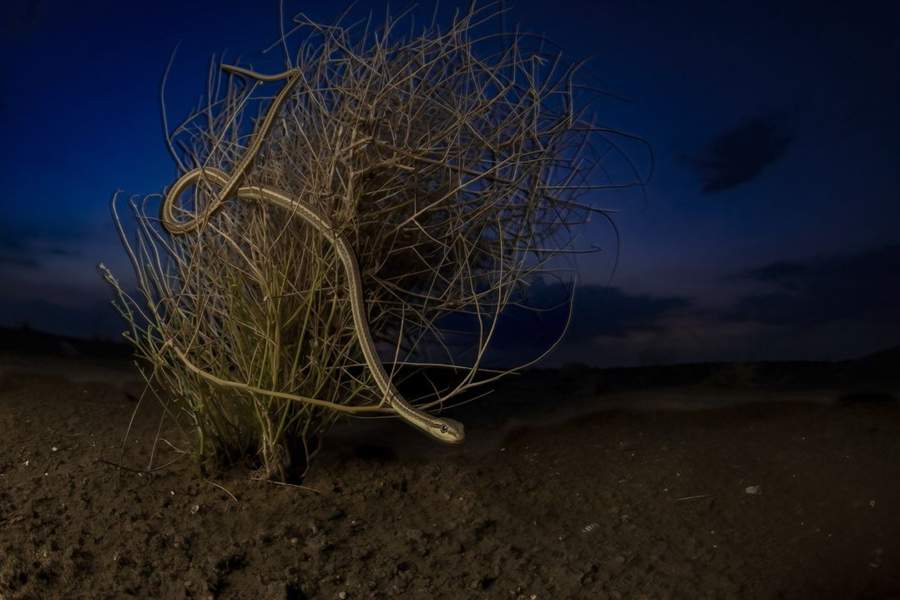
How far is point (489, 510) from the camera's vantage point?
3104 millimetres

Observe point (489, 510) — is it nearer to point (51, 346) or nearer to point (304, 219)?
point (304, 219)

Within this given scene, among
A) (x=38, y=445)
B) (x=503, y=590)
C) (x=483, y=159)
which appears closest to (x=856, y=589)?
(x=503, y=590)

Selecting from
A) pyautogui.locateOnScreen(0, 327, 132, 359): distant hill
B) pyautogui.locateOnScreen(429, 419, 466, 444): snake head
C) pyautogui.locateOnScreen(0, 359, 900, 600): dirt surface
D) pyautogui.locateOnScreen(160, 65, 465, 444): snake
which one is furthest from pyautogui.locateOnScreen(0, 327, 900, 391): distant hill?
pyautogui.locateOnScreen(429, 419, 466, 444): snake head

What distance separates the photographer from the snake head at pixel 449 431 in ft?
7.11

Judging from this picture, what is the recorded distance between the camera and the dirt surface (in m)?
2.60

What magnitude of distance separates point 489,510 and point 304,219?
4.23 ft

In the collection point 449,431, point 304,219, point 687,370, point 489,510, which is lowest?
point 489,510

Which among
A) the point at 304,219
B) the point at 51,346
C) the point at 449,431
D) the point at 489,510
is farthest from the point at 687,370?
the point at 51,346

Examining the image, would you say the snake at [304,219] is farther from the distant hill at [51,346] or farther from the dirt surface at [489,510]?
the distant hill at [51,346]

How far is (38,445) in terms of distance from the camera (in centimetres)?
356

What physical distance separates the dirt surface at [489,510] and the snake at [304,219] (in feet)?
1.78

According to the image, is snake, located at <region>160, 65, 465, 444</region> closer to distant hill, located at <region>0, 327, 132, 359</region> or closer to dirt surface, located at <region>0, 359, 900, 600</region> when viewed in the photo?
dirt surface, located at <region>0, 359, 900, 600</region>

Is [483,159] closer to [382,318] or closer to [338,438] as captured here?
[382,318]

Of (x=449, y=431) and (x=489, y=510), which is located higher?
(x=449, y=431)
